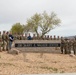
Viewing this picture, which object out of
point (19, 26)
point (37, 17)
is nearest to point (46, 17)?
point (37, 17)

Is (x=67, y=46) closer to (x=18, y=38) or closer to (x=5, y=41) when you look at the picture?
(x=18, y=38)

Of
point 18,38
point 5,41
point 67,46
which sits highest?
point 18,38

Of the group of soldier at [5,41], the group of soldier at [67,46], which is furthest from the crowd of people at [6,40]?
the group of soldier at [67,46]

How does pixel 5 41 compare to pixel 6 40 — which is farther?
pixel 5 41

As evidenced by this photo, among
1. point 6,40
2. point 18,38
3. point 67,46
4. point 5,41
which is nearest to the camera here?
point 6,40

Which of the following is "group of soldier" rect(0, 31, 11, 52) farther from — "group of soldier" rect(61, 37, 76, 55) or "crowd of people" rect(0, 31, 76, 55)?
"group of soldier" rect(61, 37, 76, 55)

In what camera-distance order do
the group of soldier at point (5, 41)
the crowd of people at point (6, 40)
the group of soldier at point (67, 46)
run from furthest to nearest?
the group of soldier at point (67, 46), the group of soldier at point (5, 41), the crowd of people at point (6, 40)

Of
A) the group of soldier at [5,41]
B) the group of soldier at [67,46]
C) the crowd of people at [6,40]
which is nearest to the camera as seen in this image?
the crowd of people at [6,40]

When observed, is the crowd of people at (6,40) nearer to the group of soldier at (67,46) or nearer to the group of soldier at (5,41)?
the group of soldier at (5,41)

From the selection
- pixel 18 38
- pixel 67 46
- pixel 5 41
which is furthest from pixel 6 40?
pixel 67 46

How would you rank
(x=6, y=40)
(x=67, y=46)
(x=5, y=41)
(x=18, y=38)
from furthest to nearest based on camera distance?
(x=67, y=46), (x=18, y=38), (x=5, y=41), (x=6, y=40)

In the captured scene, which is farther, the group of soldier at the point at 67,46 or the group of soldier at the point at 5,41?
the group of soldier at the point at 67,46

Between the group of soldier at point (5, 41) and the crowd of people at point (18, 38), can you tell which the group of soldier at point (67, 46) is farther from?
the group of soldier at point (5, 41)

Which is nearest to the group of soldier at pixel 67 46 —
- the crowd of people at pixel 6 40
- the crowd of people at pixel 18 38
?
the crowd of people at pixel 18 38
